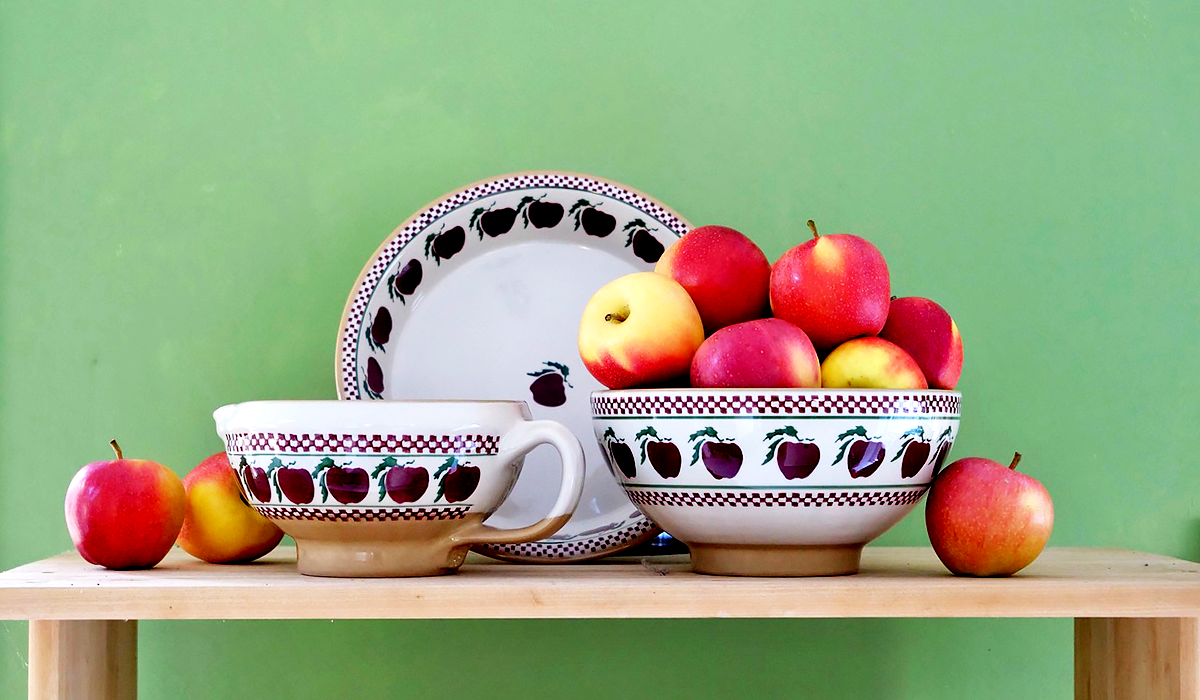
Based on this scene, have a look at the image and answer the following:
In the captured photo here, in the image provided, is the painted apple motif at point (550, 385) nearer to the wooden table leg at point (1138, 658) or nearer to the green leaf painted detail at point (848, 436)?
the green leaf painted detail at point (848, 436)

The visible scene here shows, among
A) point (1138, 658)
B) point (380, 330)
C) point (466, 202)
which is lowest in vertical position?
point (1138, 658)

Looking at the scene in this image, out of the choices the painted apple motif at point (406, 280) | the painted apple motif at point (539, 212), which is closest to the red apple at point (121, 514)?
the painted apple motif at point (406, 280)

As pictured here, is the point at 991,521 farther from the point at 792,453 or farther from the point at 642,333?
the point at 642,333

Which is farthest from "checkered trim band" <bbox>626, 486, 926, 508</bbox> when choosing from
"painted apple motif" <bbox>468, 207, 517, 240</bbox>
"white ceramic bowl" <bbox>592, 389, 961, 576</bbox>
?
"painted apple motif" <bbox>468, 207, 517, 240</bbox>

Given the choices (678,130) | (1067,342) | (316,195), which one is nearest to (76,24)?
(316,195)

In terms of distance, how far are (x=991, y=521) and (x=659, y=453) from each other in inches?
8.2

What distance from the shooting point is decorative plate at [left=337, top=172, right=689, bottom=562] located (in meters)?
0.84

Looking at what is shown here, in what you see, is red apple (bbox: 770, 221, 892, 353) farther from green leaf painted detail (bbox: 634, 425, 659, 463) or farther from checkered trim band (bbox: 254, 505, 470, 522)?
checkered trim band (bbox: 254, 505, 470, 522)

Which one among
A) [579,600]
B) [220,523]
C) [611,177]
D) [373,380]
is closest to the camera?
[579,600]

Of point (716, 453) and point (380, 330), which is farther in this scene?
point (380, 330)

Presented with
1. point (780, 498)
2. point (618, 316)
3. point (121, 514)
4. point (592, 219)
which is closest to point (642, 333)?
point (618, 316)

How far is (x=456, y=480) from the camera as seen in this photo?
2.14 ft

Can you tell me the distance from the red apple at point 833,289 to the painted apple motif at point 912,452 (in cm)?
7

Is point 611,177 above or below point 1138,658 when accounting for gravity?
above
